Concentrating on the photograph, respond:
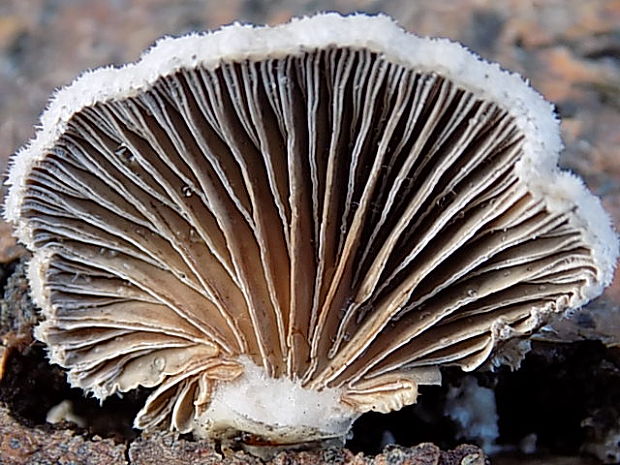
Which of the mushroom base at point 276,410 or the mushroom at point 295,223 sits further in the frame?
the mushroom base at point 276,410

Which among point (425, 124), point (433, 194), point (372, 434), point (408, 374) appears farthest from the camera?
point (372, 434)

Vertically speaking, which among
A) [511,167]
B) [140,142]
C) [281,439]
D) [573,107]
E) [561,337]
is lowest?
[281,439]

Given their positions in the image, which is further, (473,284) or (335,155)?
(473,284)

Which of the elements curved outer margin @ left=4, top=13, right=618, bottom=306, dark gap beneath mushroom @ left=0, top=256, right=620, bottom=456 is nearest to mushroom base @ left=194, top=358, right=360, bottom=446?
dark gap beneath mushroom @ left=0, top=256, right=620, bottom=456

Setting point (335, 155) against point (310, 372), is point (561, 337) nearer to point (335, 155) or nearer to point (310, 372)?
point (310, 372)

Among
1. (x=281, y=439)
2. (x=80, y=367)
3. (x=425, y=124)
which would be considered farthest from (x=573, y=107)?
(x=80, y=367)

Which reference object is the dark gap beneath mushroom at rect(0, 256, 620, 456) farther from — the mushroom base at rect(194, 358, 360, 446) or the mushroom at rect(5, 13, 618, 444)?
the mushroom base at rect(194, 358, 360, 446)

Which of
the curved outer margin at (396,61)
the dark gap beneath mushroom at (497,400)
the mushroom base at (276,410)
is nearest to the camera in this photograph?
the curved outer margin at (396,61)

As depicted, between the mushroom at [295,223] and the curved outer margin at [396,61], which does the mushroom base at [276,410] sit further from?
the curved outer margin at [396,61]

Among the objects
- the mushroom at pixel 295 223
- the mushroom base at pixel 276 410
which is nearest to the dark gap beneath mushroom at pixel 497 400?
the mushroom at pixel 295 223
